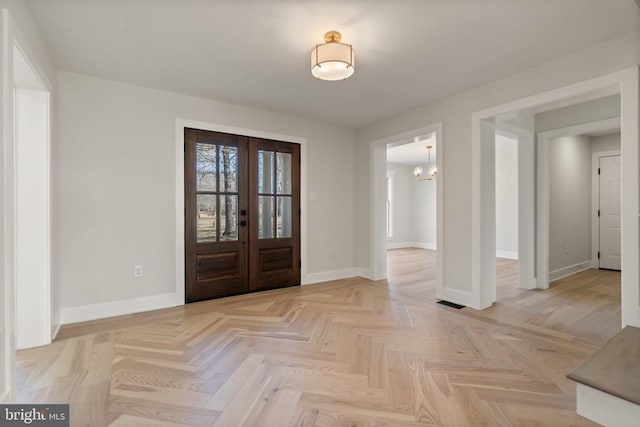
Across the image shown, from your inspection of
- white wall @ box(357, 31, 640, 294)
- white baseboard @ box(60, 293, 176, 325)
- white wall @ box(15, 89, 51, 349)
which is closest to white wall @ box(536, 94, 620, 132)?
white wall @ box(357, 31, 640, 294)

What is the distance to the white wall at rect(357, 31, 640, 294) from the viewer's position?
249 centimetres

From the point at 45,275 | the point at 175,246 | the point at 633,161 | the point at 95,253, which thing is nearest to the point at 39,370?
the point at 45,275

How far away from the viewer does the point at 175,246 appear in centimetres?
359

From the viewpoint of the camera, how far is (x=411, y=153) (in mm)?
7676

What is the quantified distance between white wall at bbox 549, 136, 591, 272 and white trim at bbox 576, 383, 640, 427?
11.9ft

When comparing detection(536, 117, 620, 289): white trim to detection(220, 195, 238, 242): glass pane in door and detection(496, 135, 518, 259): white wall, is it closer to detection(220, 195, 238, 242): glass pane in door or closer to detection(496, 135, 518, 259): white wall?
detection(496, 135, 518, 259): white wall

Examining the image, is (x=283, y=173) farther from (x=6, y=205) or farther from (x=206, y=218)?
(x=6, y=205)

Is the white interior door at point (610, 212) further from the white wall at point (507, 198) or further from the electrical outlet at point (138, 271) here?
the electrical outlet at point (138, 271)

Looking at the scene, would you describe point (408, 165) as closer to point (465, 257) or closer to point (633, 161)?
point (465, 257)

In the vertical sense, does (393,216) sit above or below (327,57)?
below

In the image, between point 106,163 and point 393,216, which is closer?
point 106,163

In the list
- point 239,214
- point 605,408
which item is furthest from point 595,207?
point 239,214

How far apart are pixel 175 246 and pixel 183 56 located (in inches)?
81.4

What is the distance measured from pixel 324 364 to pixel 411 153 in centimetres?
650
